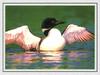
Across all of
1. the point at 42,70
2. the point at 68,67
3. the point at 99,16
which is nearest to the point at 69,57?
the point at 68,67

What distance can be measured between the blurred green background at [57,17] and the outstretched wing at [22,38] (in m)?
0.04

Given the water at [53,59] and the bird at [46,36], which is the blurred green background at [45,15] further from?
the water at [53,59]

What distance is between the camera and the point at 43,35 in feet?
10.7

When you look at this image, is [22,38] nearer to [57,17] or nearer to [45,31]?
[45,31]

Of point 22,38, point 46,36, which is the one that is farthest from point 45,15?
point 22,38

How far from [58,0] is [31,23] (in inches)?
15.7

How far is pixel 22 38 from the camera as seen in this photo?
3.26 m

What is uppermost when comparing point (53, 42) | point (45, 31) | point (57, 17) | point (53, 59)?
point (57, 17)

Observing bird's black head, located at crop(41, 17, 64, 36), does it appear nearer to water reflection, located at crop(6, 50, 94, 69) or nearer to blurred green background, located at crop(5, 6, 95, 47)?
blurred green background, located at crop(5, 6, 95, 47)

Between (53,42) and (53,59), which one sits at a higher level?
(53,42)

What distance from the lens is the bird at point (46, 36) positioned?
325 centimetres

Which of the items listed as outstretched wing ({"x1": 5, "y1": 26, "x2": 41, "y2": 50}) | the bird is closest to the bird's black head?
the bird

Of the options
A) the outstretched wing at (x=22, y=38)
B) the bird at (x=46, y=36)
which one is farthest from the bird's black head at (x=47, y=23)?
the outstretched wing at (x=22, y=38)

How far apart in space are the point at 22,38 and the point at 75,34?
599mm
